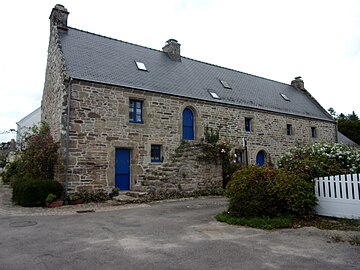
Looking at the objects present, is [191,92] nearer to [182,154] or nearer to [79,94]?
[182,154]

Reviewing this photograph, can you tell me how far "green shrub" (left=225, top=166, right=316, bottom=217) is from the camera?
7320 mm

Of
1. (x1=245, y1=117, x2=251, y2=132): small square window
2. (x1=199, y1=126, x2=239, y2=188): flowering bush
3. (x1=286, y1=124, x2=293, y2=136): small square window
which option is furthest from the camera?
(x1=286, y1=124, x2=293, y2=136): small square window

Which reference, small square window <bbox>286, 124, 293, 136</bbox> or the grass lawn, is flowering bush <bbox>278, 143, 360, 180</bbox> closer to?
the grass lawn

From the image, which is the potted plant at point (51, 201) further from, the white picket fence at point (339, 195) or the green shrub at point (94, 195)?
the white picket fence at point (339, 195)

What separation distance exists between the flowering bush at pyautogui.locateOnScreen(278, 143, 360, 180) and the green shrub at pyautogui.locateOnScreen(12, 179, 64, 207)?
8.49 metres

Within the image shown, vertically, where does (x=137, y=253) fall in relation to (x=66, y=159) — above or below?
below

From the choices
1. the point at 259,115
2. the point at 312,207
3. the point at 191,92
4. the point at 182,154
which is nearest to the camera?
the point at 312,207

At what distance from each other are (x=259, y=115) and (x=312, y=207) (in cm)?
1253

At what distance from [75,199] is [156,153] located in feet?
15.6

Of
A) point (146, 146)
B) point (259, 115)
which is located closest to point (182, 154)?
point (146, 146)

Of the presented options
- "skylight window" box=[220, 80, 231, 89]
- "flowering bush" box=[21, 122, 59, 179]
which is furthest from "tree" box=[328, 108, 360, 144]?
"flowering bush" box=[21, 122, 59, 179]

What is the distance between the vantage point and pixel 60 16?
15.5m

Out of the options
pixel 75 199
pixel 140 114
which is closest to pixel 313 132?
pixel 140 114

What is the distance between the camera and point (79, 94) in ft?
41.8
